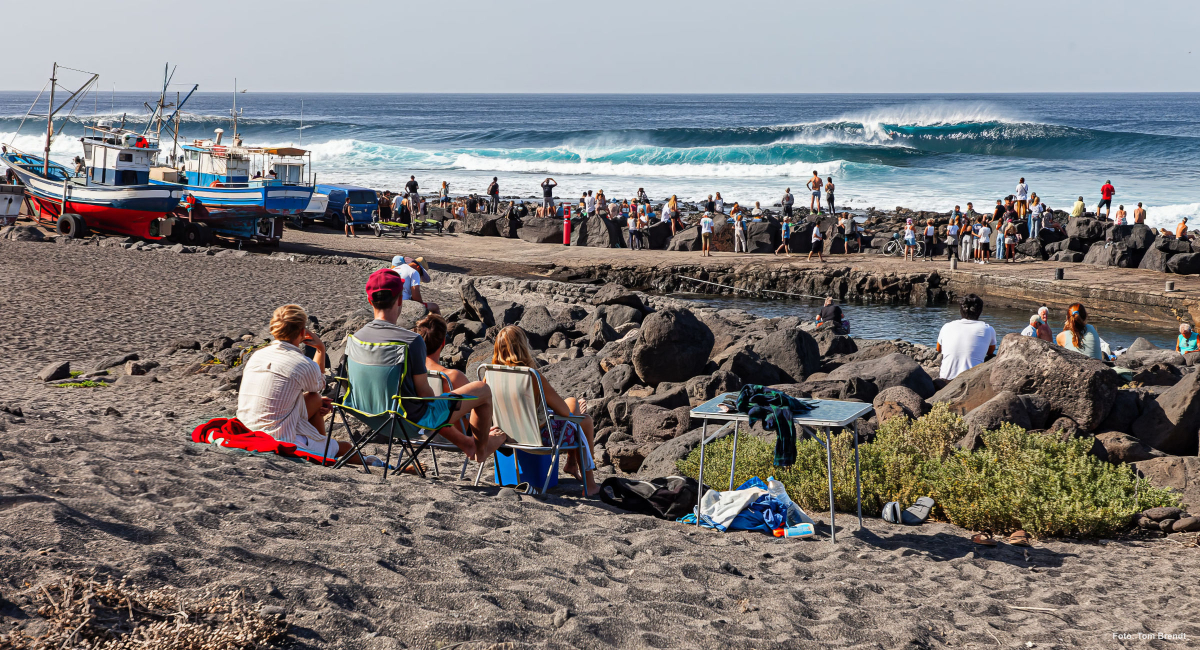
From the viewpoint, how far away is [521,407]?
562 centimetres

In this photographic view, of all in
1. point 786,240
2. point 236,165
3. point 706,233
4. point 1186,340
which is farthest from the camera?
point 236,165

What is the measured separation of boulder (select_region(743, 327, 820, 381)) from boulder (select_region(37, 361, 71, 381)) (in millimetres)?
7460

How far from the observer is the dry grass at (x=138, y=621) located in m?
2.87

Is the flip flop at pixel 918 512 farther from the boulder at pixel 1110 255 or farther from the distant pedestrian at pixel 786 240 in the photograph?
the distant pedestrian at pixel 786 240

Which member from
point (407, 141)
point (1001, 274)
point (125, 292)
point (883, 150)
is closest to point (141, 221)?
point (125, 292)

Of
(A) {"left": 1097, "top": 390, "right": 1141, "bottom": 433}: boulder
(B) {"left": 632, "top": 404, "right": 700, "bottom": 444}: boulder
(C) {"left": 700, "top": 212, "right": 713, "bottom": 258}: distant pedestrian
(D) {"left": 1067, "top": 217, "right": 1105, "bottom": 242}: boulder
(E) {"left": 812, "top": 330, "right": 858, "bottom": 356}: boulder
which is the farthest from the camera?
(C) {"left": 700, "top": 212, "right": 713, "bottom": 258}: distant pedestrian

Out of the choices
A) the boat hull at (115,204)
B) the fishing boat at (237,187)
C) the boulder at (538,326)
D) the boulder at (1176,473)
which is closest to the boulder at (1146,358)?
the boulder at (1176,473)

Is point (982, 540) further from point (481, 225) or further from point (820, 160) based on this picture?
point (820, 160)

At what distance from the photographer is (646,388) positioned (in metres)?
9.72

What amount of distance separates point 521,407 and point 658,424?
2.78 m

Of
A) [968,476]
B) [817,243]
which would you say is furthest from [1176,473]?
[817,243]

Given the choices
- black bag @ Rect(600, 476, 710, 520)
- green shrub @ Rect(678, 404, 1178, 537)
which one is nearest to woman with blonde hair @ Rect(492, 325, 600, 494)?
black bag @ Rect(600, 476, 710, 520)

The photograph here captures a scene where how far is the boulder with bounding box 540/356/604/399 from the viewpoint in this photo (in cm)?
985

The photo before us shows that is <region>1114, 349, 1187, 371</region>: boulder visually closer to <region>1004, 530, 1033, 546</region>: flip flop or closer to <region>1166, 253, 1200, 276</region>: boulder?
<region>1004, 530, 1033, 546</region>: flip flop
